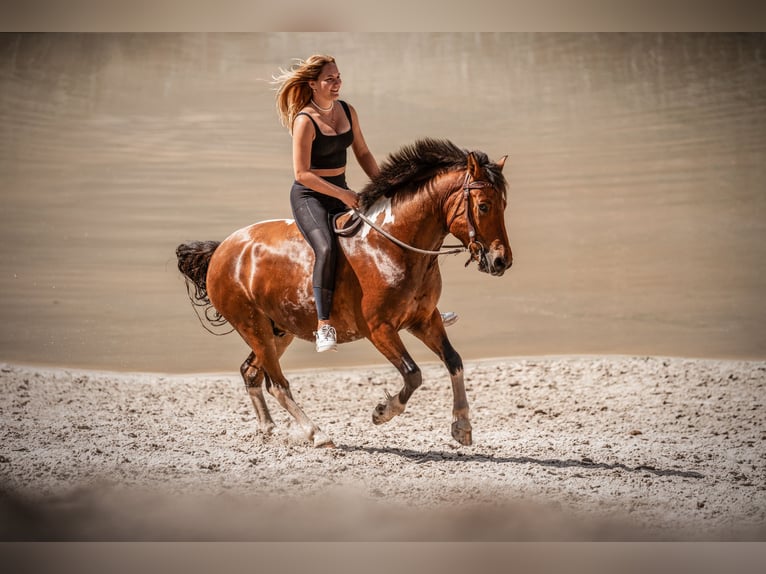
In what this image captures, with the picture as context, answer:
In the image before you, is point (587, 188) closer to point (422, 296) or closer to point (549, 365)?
point (549, 365)

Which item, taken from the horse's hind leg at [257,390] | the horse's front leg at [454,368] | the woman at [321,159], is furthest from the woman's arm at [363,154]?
the horse's hind leg at [257,390]

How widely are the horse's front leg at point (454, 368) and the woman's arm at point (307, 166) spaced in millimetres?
734

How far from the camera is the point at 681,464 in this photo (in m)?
4.96

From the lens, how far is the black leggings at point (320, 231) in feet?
15.1

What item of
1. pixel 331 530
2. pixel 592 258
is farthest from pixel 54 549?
pixel 592 258

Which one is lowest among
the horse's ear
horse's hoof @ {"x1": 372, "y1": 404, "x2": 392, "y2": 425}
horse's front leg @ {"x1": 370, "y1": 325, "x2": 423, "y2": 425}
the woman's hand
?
horse's hoof @ {"x1": 372, "y1": 404, "x2": 392, "y2": 425}

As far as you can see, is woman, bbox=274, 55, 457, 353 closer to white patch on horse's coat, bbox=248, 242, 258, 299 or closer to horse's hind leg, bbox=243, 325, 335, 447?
white patch on horse's coat, bbox=248, 242, 258, 299

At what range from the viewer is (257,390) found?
5453mm

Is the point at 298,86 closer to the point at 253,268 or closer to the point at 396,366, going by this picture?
the point at 253,268

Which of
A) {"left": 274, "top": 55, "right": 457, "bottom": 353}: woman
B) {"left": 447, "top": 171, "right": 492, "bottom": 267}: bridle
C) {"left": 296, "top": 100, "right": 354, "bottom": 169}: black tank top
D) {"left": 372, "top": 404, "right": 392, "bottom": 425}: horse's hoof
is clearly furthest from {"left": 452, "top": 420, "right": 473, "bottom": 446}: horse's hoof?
{"left": 296, "top": 100, "right": 354, "bottom": 169}: black tank top

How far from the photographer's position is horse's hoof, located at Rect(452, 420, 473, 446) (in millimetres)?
4582

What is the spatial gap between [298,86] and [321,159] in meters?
0.42

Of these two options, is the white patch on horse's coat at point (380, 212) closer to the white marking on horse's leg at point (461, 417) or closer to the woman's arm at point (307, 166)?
the woman's arm at point (307, 166)

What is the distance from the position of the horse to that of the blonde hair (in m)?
0.59
